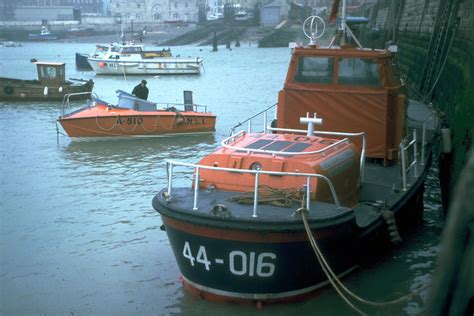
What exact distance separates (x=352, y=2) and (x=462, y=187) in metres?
89.2

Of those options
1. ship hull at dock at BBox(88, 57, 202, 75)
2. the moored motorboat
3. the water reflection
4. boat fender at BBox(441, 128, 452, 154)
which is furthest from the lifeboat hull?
the moored motorboat

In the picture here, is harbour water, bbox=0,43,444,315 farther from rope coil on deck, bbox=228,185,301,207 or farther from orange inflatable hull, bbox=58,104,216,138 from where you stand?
rope coil on deck, bbox=228,185,301,207

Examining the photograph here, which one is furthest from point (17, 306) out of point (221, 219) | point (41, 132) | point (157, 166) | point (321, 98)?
point (41, 132)

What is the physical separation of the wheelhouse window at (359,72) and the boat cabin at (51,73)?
1016 inches

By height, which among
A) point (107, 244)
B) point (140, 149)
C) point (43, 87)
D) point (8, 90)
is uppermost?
point (107, 244)

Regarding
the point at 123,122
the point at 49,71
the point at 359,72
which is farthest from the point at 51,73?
the point at 359,72

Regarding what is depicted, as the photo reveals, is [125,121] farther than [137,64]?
No

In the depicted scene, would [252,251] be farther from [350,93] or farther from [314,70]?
[314,70]

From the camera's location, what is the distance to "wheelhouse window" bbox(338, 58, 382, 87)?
10.4 metres

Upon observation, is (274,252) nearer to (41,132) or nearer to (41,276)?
(41,276)

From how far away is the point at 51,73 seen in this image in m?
33.9

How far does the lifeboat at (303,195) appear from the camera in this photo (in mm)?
→ 7195

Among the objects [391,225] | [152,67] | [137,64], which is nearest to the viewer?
[391,225]

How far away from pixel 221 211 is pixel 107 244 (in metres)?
4.20
